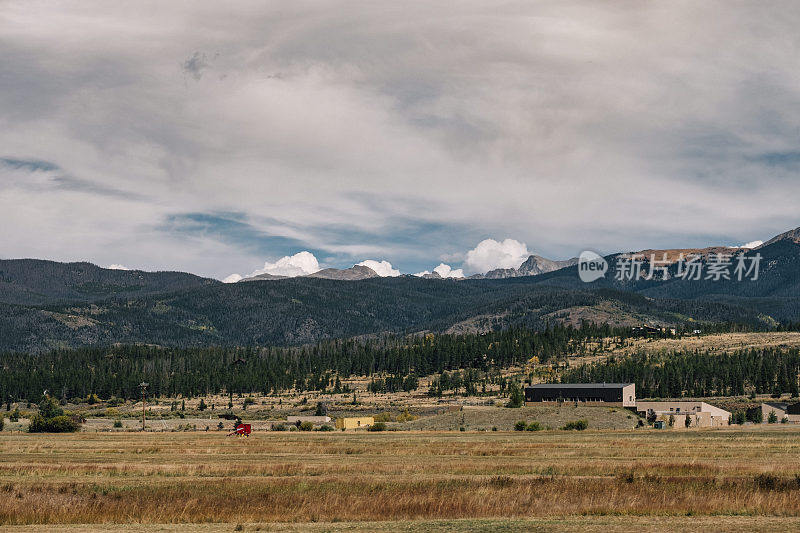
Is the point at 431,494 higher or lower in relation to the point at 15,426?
higher

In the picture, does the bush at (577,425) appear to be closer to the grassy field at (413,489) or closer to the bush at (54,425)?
the grassy field at (413,489)

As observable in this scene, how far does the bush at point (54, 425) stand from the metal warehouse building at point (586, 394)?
10003cm

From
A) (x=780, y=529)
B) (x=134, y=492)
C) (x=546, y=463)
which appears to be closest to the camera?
(x=780, y=529)

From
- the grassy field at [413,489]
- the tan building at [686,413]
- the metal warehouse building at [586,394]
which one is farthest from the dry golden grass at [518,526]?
the metal warehouse building at [586,394]

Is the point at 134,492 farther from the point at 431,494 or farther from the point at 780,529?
the point at 780,529

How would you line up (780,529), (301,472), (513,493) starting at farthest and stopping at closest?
(301,472), (513,493), (780,529)

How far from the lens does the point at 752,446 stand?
72188 mm

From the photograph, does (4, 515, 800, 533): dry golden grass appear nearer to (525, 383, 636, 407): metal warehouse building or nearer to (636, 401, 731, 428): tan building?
(636, 401, 731, 428): tan building

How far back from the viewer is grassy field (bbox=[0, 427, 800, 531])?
3170 cm

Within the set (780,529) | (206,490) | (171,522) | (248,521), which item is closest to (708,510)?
(780,529)

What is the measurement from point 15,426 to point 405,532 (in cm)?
13663

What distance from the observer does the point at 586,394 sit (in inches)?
7047

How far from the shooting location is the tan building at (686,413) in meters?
146

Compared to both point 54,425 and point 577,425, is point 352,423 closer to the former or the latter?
point 577,425
